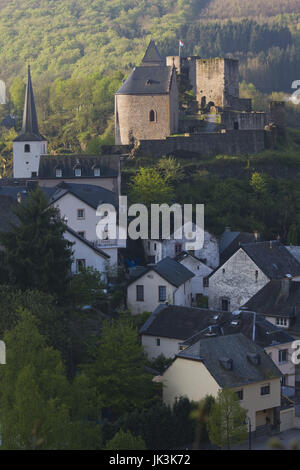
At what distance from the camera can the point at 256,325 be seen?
113 ft

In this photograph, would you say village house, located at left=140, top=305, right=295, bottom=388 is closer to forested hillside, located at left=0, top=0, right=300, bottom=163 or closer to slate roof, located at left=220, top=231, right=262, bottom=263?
slate roof, located at left=220, top=231, right=262, bottom=263

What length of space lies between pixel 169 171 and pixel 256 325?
23.0 metres

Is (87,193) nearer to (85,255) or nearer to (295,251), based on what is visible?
(85,255)

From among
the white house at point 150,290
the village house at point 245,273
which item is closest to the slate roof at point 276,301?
the village house at point 245,273

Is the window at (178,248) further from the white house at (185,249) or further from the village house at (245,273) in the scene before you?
the village house at (245,273)

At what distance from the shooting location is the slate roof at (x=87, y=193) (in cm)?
4406

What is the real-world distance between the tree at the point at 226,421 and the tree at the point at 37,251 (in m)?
8.84

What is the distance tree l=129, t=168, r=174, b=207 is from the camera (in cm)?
5150

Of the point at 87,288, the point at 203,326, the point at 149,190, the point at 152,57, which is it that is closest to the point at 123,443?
the point at 203,326

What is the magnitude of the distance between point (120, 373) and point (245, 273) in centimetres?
1304

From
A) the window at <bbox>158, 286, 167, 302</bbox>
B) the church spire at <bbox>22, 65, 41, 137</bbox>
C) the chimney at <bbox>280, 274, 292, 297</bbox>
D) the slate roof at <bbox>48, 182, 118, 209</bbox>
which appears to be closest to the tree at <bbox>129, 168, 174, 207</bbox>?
the slate roof at <bbox>48, 182, 118, 209</bbox>

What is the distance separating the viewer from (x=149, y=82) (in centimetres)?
6203

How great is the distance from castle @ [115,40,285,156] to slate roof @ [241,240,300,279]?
55.8ft
